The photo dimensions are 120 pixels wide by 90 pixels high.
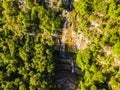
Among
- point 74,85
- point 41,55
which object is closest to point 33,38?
point 41,55

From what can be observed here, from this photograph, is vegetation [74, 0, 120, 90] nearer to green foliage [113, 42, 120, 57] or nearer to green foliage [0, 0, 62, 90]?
green foliage [113, 42, 120, 57]

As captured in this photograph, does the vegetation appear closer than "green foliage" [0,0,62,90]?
Yes

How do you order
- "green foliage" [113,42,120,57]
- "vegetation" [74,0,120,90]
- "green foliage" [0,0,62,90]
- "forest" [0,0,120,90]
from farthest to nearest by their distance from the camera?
"green foliage" [0,0,62,90]
"forest" [0,0,120,90]
"vegetation" [74,0,120,90]
"green foliage" [113,42,120,57]

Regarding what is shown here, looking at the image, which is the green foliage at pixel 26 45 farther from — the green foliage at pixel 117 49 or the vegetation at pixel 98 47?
the green foliage at pixel 117 49

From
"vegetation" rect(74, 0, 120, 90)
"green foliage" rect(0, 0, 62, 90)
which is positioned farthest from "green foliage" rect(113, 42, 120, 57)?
"green foliage" rect(0, 0, 62, 90)

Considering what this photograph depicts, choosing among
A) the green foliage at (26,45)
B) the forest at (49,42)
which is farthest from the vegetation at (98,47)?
the green foliage at (26,45)

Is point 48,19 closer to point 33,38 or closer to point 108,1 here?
point 33,38

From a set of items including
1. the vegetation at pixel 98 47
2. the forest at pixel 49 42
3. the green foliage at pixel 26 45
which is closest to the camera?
the vegetation at pixel 98 47

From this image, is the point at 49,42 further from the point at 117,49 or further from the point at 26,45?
the point at 117,49

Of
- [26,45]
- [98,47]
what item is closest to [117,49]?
[98,47]
